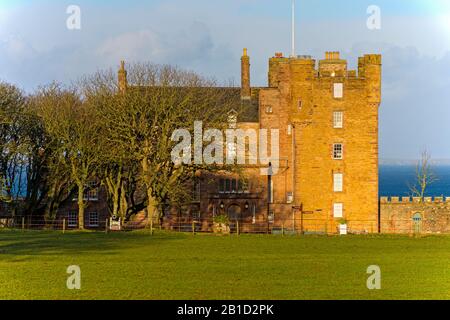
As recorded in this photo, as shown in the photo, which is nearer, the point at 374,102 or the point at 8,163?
the point at 8,163

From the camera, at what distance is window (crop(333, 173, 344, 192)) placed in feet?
277

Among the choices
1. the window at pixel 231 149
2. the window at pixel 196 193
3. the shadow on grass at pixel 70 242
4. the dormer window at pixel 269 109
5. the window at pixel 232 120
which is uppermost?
the dormer window at pixel 269 109

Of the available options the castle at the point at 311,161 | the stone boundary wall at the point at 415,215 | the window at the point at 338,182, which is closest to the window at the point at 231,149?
the castle at the point at 311,161

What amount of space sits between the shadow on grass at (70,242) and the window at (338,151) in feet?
93.5

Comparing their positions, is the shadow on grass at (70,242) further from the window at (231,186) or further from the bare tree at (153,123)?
the window at (231,186)

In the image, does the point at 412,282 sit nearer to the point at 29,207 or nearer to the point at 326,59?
the point at 29,207

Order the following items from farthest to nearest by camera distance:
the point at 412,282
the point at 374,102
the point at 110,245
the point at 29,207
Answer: the point at 374,102, the point at 29,207, the point at 110,245, the point at 412,282

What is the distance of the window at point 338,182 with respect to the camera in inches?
3329

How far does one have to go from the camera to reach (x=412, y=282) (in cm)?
3222

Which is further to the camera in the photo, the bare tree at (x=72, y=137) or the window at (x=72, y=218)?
the window at (x=72, y=218)

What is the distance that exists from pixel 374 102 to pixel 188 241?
35.7 m

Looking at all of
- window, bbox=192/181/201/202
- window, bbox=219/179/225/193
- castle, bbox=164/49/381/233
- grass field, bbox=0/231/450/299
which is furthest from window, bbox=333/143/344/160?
grass field, bbox=0/231/450/299
